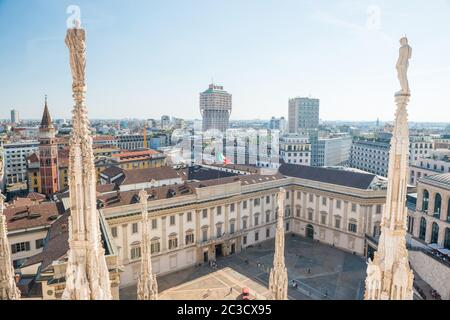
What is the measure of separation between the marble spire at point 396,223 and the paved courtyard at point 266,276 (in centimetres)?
2802

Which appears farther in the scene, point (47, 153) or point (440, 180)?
point (47, 153)

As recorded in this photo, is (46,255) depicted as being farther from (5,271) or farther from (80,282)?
(80,282)

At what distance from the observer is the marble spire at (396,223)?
21.2 feet

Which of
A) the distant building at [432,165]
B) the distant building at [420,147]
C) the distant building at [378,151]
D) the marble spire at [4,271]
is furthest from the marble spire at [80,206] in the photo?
the distant building at [420,147]

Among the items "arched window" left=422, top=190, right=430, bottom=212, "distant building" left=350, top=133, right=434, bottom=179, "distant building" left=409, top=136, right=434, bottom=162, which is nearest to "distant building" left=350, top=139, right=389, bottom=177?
"distant building" left=350, top=133, right=434, bottom=179

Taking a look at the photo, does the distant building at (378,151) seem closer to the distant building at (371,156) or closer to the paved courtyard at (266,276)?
the distant building at (371,156)

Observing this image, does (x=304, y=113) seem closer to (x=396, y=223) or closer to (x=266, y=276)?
(x=266, y=276)

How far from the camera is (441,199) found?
39.6m

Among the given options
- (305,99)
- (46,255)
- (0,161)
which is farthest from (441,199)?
(305,99)

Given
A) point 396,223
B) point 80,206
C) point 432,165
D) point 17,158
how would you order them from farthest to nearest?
point 17,158 → point 432,165 → point 396,223 → point 80,206

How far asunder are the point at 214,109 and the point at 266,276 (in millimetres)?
160991

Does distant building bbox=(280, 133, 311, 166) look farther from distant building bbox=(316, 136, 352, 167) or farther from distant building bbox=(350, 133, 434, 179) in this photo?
distant building bbox=(316, 136, 352, 167)

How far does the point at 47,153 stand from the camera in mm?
63094

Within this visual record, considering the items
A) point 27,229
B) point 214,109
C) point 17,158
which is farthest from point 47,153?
point 214,109
